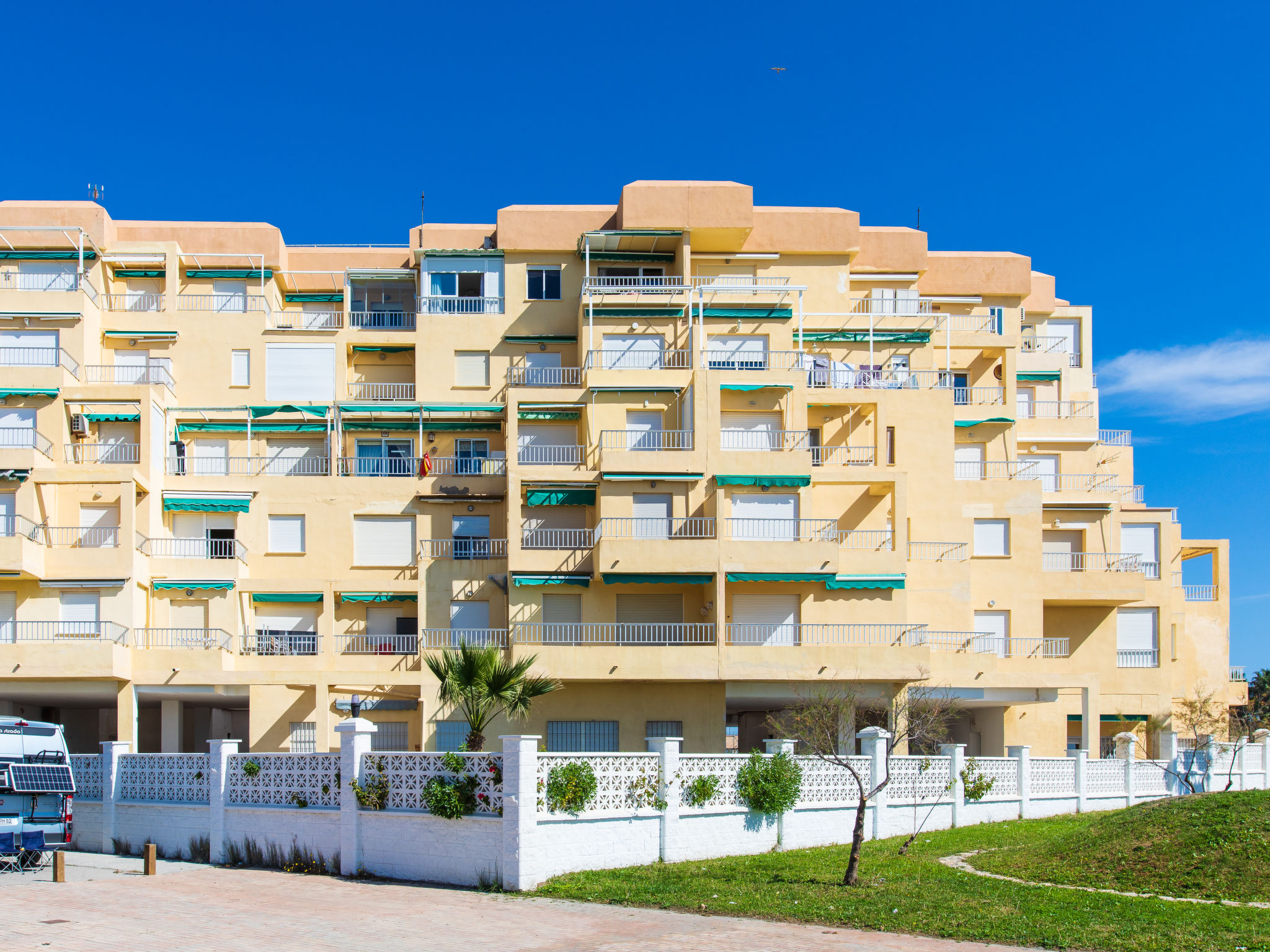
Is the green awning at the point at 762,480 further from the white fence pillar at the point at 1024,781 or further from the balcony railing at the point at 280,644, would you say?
the balcony railing at the point at 280,644

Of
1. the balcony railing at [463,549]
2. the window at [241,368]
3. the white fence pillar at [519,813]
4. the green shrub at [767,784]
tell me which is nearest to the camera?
the white fence pillar at [519,813]

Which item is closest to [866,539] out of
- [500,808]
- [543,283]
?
[543,283]

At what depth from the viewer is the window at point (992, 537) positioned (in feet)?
142

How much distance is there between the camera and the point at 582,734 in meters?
38.9

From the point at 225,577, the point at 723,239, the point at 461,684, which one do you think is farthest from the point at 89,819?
the point at 723,239

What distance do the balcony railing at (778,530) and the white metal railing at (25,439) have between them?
20.1m

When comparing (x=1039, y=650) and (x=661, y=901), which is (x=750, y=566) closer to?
(x=1039, y=650)

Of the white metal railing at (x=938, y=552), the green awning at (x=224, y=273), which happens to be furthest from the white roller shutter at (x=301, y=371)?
the white metal railing at (x=938, y=552)

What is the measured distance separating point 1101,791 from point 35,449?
3036 centimetres

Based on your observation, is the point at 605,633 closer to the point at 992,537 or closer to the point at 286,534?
the point at 286,534

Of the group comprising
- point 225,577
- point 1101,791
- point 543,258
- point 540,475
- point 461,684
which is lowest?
point 1101,791

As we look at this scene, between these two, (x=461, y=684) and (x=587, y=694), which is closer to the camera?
(x=461, y=684)

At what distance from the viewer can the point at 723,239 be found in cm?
4462

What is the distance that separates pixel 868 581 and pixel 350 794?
20749 mm
